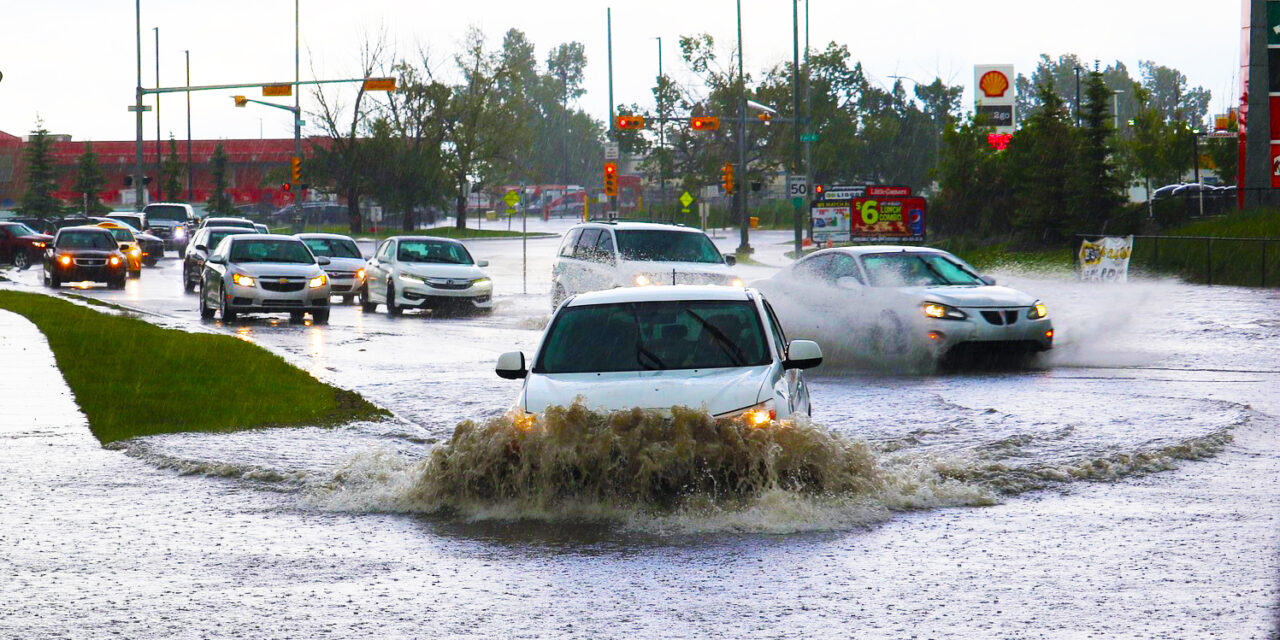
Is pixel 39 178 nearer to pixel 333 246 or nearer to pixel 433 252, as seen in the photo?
pixel 333 246

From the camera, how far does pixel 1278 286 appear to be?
110 ft

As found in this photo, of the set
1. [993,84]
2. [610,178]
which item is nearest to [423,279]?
[610,178]

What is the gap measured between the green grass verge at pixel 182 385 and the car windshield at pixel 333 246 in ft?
39.2

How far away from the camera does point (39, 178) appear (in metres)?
92.6

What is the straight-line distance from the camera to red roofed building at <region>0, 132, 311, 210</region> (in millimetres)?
111438

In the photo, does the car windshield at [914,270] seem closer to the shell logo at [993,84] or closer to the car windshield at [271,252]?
the car windshield at [271,252]

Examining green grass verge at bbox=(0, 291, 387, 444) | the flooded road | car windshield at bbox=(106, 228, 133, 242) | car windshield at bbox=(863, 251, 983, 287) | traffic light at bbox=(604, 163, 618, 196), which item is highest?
traffic light at bbox=(604, 163, 618, 196)

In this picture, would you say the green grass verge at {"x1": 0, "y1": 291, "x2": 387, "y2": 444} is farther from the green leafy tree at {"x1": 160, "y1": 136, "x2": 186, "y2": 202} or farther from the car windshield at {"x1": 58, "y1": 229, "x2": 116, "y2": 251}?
the green leafy tree at {"x1": 160, "y1": 136, "x2": 186, "y2": 202}

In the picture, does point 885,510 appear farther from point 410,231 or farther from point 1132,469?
point 410,231

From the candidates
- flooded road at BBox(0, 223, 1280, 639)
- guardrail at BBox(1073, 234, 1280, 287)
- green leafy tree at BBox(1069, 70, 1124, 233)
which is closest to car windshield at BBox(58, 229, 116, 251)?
guardrail at BBox(1073, 234, 1280, 287)

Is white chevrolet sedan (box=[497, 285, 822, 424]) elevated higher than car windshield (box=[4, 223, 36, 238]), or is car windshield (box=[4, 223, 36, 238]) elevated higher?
car windshield (box=[4, 223, 36, 238])

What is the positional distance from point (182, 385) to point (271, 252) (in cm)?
1319

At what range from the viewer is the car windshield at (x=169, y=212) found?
222 ft

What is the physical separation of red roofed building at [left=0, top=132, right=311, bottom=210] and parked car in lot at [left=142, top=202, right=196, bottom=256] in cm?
4062
